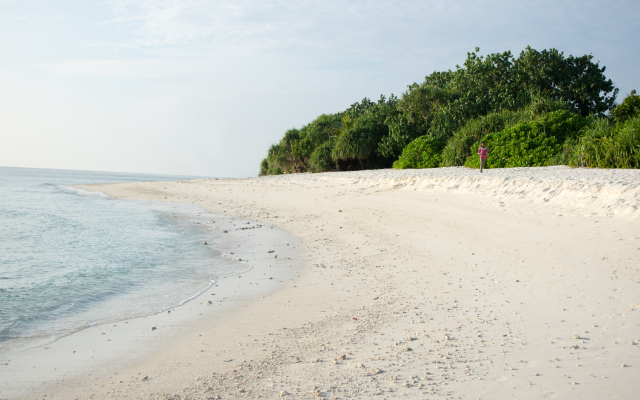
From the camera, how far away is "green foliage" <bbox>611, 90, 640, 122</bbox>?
17.6 metres

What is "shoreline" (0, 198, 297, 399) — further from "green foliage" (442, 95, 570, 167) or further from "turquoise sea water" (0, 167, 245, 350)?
"green foliage" (442, 95, 570, 167)

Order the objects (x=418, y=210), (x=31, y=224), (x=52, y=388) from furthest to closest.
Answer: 1. (x=31, y=224)
2. (x=418, y=210)
3. (x=52, y=388)

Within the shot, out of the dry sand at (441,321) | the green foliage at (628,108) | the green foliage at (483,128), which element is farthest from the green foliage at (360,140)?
the dry sand at (441,321)

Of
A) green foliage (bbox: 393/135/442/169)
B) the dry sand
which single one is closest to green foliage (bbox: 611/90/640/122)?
green foliage (bbox: 393/135/442/169)

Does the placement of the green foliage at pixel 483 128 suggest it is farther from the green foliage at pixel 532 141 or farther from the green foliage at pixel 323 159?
the green foliage at pixel 323 159

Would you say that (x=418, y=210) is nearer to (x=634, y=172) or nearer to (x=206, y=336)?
(x=634, y=172)

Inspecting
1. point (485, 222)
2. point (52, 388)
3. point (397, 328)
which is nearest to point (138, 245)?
point (52, 388)

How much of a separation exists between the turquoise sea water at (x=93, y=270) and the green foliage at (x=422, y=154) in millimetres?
13936

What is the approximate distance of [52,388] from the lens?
11.2 ft

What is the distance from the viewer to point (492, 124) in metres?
21.6

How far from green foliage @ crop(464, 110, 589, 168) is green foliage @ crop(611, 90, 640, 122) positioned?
1.31 meters

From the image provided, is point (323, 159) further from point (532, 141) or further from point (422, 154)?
point (532, 141)

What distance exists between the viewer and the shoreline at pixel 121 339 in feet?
12.1

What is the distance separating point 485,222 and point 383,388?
7.65 meters
